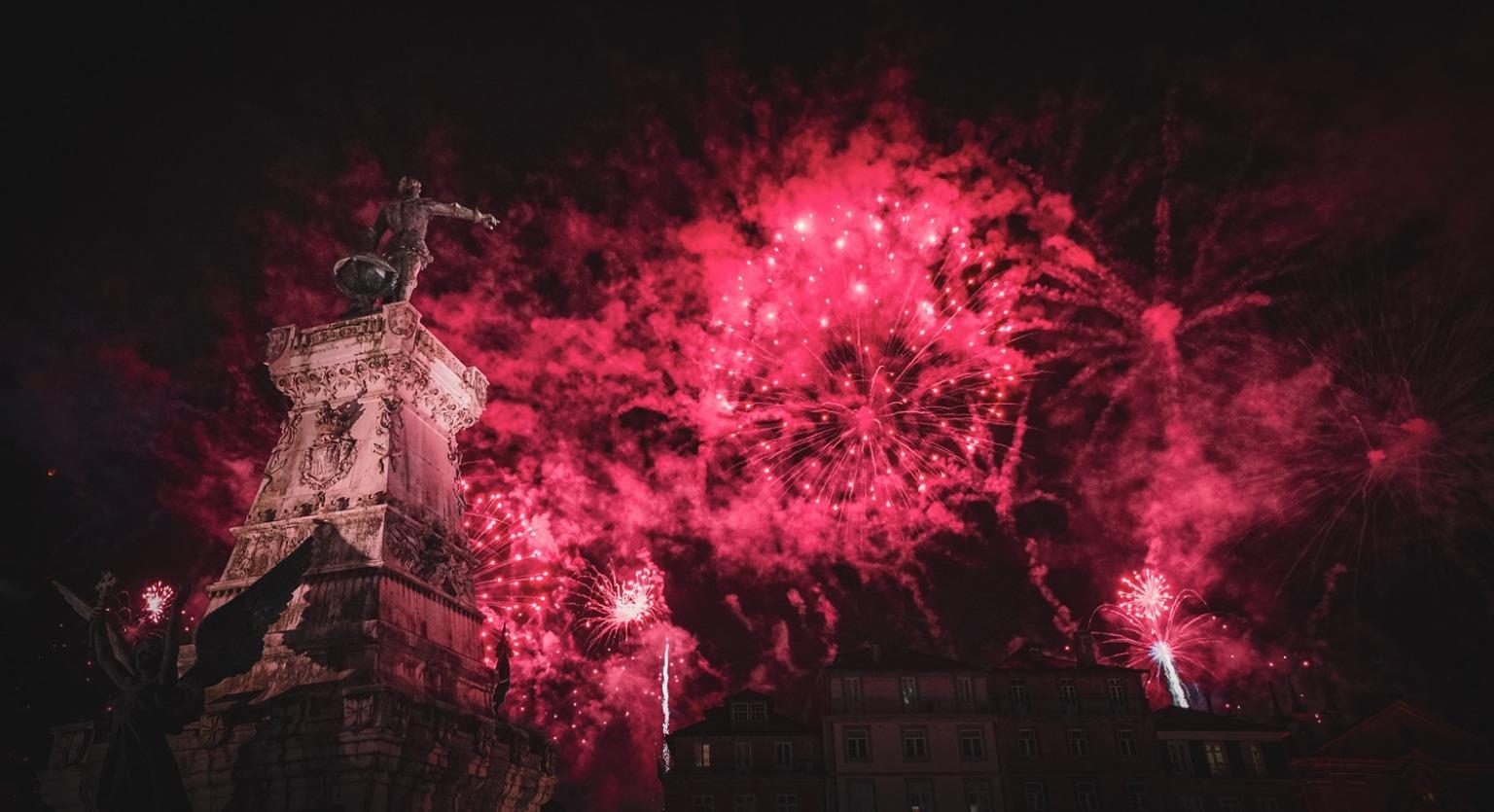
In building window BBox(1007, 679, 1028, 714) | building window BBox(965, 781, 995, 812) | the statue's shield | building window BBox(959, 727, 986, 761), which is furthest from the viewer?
building window BBox(1007, 679, 1028, 714)

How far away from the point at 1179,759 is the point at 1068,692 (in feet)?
19.1

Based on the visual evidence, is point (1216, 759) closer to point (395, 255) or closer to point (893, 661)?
point (893, 661)

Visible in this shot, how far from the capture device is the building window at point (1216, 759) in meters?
40.7

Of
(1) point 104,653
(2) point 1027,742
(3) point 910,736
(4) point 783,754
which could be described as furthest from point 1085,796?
(1) point 104,653

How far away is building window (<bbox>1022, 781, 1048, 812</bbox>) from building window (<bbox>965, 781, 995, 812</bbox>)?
190cm

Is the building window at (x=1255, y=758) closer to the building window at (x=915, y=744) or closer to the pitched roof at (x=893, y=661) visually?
the pitched roof at (x=893, y=661)

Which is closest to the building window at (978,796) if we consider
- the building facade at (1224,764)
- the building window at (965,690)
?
the building window at (965,690)

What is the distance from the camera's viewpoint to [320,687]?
16.0m

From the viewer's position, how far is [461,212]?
23.9 m

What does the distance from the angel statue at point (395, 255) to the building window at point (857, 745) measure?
29188mm

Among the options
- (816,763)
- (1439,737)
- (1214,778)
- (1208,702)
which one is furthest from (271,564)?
(1439,737)

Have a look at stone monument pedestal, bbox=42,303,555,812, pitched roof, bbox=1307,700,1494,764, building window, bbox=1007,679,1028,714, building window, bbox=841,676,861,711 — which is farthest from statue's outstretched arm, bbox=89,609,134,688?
pitched roof, bbox=1307,700,1494,764

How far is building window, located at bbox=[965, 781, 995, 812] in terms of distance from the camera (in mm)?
38844

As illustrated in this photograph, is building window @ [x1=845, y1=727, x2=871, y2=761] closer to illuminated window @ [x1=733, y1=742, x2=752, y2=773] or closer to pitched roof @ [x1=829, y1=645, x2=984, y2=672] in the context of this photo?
pitched roof @ [x1=829, y1=645, x2=984, y2=672]
